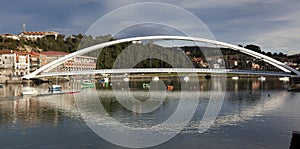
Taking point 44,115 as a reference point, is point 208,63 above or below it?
above

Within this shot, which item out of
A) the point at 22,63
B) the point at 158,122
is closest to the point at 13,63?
the point at 22,63

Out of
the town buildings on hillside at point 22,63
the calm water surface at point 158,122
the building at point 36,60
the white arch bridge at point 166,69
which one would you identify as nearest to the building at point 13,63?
the town buildings on hillside at point 22,63

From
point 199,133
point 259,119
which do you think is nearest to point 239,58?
point 259,119

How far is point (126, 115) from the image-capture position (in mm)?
16047

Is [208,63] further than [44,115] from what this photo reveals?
Yes

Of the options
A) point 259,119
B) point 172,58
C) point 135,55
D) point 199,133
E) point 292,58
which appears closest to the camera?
point 199,133

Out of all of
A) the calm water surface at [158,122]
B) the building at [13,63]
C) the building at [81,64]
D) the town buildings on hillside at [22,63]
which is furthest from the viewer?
the building at [81,64]

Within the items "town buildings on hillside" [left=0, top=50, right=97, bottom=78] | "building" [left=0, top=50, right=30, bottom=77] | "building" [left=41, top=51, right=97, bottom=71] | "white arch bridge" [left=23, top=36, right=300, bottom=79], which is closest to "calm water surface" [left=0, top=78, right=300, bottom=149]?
"white arch bridge" [left=23, top=36, right=300, bottom=79]

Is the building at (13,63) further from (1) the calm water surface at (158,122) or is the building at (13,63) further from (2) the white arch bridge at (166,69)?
(1) the calm water surface at (158,122)

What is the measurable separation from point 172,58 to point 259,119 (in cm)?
3086

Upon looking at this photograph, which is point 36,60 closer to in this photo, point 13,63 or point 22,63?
point 22,63

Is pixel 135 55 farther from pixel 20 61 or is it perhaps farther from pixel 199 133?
pixel 199 133

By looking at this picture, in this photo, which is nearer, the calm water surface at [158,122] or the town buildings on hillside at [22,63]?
the calm water surface at [158,122]

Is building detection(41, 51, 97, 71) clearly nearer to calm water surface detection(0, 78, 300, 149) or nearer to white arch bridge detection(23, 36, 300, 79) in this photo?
white arch bridge detection(23, 36, 300, 79)
